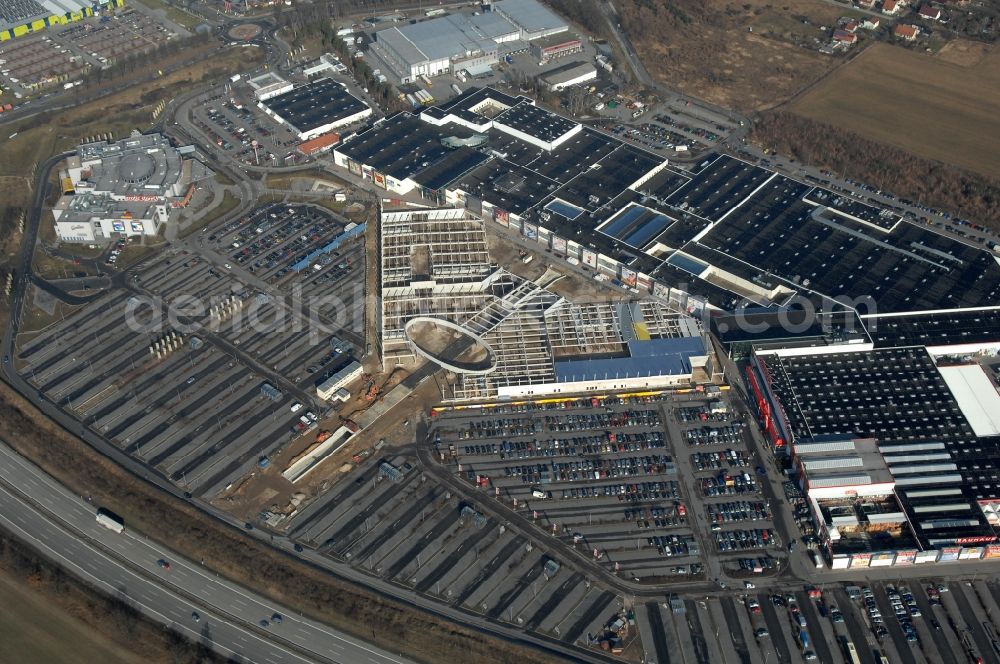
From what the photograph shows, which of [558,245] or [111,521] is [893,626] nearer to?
[558,245]

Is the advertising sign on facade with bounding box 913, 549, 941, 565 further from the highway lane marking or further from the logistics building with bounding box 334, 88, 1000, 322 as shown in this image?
the highway lane marking

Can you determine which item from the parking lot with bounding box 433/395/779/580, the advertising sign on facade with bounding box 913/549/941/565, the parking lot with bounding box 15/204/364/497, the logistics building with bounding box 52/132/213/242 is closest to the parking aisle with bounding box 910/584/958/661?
the advertising sign on facade with bounding box 913/549/941/565


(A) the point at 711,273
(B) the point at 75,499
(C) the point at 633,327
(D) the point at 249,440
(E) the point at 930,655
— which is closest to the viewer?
(E) the point at 930,655

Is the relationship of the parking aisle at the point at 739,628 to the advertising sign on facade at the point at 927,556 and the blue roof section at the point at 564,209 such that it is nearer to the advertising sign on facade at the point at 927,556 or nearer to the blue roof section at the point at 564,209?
the advertising sign on facade at the point at 927,556

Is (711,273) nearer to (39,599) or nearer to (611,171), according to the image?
(611,171)

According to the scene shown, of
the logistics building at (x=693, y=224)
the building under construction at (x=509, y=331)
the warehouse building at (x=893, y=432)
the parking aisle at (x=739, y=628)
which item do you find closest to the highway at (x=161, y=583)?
the parking aisle at (x=739, y=628)

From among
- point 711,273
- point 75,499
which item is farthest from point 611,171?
point 75,499

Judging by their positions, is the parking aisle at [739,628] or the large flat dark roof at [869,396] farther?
the large flat dark roof at [869,396]
